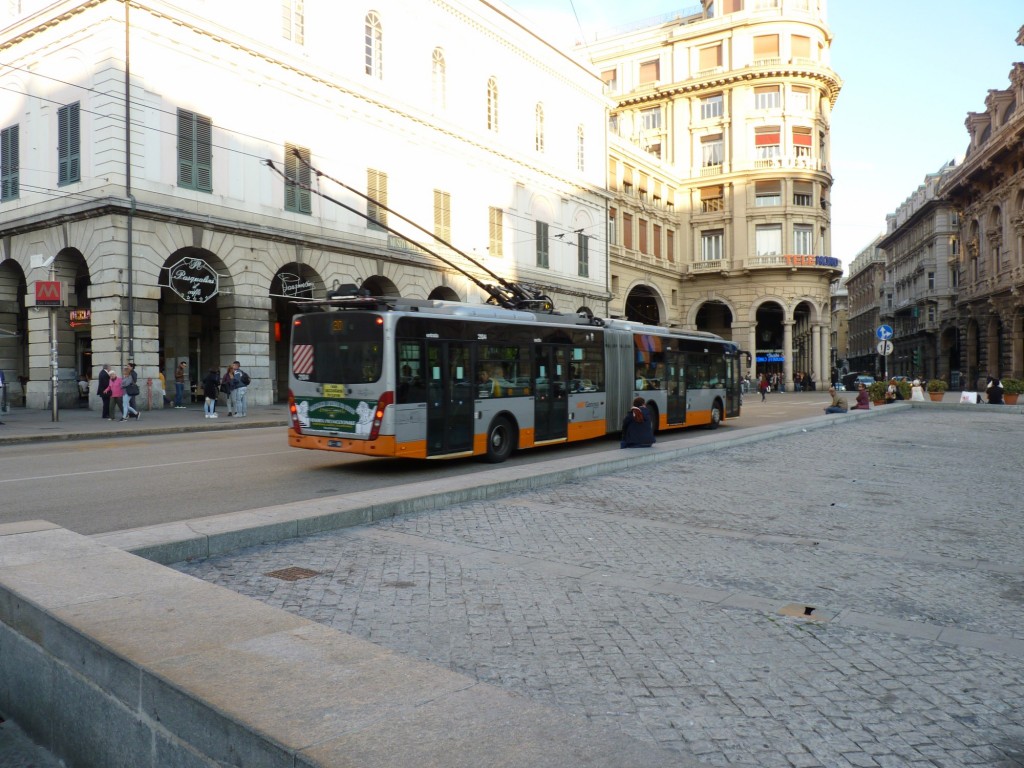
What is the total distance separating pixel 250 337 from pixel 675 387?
14.6 m

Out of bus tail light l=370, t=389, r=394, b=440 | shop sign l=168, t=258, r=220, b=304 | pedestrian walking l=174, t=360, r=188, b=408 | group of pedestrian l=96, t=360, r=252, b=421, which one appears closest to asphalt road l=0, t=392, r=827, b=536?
bus tail light l=370, t=389, r=394, b=440

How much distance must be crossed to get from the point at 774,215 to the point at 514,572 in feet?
186

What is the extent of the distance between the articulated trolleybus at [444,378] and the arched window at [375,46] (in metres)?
19.5

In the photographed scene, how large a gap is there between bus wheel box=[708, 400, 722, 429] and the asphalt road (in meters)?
5.41

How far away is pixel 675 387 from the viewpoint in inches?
793

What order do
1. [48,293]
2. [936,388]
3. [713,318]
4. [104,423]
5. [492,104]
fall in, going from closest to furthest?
[48,293]
[104,423]
[936,388]
[492,104]
[713,318]

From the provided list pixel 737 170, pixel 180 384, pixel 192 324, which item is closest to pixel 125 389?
pixel 180 384

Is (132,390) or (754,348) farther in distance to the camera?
(754,348)

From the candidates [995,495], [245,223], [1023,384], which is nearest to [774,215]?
[1023,384]

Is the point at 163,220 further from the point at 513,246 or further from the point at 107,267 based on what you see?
the point at 513,246

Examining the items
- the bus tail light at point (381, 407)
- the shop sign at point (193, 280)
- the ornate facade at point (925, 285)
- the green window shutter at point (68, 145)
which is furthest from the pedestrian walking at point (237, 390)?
the ornate facade at point (925, 285)

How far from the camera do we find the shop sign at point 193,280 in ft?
81.0

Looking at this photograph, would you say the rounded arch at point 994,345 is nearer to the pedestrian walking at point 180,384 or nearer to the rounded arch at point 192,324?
the rounded arch at point 192,324

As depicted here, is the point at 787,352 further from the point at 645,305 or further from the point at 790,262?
the point at 645,305
